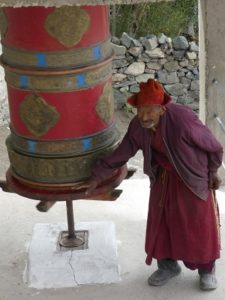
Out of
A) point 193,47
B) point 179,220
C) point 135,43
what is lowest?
point 193,47

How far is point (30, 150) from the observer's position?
10.9ft

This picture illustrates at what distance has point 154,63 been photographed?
10312 mm

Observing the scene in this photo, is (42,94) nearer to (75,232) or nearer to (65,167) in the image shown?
(65,167)

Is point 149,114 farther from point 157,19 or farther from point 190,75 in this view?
point 157,19

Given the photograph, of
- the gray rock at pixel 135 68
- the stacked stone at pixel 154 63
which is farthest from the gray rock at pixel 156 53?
the gray rock at pixel 135 68

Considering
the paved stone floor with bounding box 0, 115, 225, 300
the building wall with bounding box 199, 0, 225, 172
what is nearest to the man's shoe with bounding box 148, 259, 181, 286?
the paved stone floor with bounding box 0, 115, 225, 300

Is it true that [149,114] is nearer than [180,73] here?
Yes

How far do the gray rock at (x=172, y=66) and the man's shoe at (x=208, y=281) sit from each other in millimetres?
7105

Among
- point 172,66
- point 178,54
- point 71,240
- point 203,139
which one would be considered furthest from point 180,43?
point 203,139

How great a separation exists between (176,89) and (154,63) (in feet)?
2.22

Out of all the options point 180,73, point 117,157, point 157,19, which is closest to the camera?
point 117,157

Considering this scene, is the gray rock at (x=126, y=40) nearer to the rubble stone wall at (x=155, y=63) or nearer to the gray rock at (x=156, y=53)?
the rubble stone wall at (x=155, y=63)

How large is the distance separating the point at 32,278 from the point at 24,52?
4.88 feet

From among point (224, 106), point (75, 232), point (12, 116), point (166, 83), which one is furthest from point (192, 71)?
point (12, 116)
